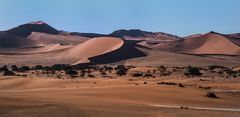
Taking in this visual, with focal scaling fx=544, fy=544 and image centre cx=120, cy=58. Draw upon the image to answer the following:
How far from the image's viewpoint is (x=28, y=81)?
163ft

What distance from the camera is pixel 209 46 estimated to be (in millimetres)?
176625

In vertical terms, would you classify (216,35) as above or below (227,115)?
above

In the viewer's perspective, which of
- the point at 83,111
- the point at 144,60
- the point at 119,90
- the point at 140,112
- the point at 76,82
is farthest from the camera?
the point at 144,60

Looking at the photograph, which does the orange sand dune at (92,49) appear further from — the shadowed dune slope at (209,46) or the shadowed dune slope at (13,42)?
the shadowed dune slope at (13,42)

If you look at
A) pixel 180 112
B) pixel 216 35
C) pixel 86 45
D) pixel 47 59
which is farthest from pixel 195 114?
pixel 216 35

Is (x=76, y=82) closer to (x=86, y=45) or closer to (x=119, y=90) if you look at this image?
(x=119, y=90)

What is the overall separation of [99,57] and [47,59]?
41.5 ft

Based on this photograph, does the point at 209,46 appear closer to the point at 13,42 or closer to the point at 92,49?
the point at 92,49

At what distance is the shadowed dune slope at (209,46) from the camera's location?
554ft

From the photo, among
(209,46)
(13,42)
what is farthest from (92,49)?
(209,46)

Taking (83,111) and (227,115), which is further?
(227,115)

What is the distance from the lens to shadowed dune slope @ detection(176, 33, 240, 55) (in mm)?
169000

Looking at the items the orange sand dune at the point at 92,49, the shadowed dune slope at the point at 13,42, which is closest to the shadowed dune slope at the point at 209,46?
the orange sand dune at the point at 92,49

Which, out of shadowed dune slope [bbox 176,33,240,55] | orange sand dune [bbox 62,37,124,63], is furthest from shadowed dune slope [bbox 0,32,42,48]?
shadowed dune slope [bbox 176,33,240,55]
